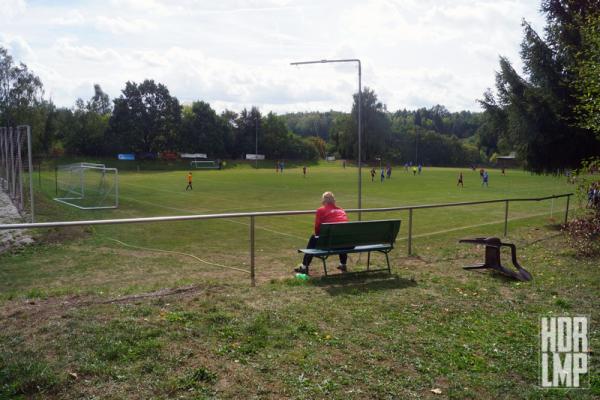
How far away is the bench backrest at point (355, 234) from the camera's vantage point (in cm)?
813

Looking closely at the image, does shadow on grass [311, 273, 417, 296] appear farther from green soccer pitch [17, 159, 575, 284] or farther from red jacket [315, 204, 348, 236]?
green soccer pitch [17, 159, 575, 284]

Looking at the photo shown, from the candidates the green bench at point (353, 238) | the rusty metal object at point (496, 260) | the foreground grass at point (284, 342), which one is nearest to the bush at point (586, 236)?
the rusty metal object at point (496, 260)

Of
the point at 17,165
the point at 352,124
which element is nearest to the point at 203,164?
the point at 352,124

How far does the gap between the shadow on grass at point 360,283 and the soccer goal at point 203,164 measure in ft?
269

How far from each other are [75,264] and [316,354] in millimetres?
8311

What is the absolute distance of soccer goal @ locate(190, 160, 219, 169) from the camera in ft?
291

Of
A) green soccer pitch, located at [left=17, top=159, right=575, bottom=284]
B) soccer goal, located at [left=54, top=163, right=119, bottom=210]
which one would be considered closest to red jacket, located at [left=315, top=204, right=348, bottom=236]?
green soccer pitch, located at [left=17, top=159, right=575, bottom=284]

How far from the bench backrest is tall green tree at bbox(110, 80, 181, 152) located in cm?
8719

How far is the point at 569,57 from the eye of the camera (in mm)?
15945

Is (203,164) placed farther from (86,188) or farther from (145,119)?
(86,188)

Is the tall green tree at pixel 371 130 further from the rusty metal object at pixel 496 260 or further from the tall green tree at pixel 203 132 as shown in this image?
the rusty metal object at pixel 496 260

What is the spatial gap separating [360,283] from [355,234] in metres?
0.99

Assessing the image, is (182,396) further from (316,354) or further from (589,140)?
(589,140)

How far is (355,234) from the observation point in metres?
8.43
